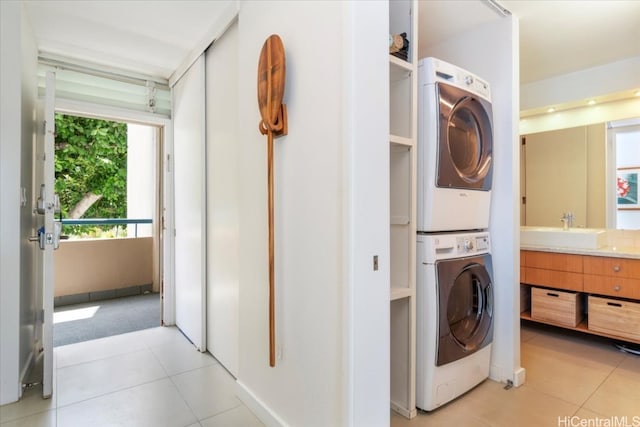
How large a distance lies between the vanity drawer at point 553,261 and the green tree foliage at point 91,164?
23.5ft

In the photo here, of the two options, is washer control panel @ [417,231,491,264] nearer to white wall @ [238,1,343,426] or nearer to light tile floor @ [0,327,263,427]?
white wall @ [238,1,343,426]

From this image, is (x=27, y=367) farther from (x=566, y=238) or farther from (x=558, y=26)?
(x=558, y=26)

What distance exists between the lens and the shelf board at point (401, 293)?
183cm

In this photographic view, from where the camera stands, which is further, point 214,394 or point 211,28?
point 211,28

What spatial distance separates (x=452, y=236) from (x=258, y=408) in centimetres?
152

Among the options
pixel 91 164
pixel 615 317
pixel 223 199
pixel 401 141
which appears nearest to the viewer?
pixel 401 141

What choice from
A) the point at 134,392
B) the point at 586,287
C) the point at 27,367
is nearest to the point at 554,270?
the point at 586,287

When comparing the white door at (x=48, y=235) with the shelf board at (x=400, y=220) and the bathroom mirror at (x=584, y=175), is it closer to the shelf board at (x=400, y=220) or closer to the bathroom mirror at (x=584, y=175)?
the shelf board at (x=400, y=220)

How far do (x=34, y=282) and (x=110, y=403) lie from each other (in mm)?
1333

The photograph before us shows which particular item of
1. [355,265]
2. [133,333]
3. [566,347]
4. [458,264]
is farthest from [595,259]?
[133,333]

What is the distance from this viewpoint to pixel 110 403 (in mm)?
2129

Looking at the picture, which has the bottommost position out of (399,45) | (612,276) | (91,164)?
(612,276)

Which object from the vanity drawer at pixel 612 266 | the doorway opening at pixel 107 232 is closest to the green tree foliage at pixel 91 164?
the doorway opening at pixel 107 232

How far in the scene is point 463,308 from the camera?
2.15m
